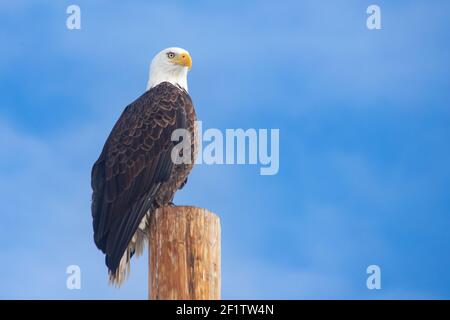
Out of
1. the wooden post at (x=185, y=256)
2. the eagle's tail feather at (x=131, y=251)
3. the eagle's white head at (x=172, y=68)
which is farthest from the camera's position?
the eagle's white head at (x=172, y=68)

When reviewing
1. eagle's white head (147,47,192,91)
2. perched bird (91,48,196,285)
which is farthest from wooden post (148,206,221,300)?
eagle's white head (147,47,192,91)

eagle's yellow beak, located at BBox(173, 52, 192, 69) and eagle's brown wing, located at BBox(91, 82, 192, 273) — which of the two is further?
eagle's yellow beak, located at BBox(173, 52, 192, 69)

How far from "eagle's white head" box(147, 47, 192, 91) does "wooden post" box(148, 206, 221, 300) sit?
3.67m

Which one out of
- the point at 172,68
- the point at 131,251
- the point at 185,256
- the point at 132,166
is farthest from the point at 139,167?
the point at 185,256

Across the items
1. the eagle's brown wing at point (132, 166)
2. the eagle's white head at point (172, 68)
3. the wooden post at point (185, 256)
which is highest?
the eagle's white head at point (172, 68)

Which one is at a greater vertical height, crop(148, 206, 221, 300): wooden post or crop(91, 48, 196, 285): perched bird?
crop(91, 48, 196, 285): perched bird

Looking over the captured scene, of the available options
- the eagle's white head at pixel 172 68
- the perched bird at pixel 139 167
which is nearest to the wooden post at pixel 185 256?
the perched bird at pixel 139 167

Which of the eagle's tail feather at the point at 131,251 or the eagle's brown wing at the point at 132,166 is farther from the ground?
the eagle's brown wing at the point at 132,166

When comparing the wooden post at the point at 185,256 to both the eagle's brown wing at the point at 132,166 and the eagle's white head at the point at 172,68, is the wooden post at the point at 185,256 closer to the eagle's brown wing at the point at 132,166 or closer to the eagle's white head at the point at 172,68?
the eagle's brown wing at the point at 132,166

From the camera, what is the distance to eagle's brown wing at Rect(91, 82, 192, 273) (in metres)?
7.62

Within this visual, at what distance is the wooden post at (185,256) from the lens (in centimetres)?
575

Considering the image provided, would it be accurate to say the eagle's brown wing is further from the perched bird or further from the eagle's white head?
the eagle's white head
